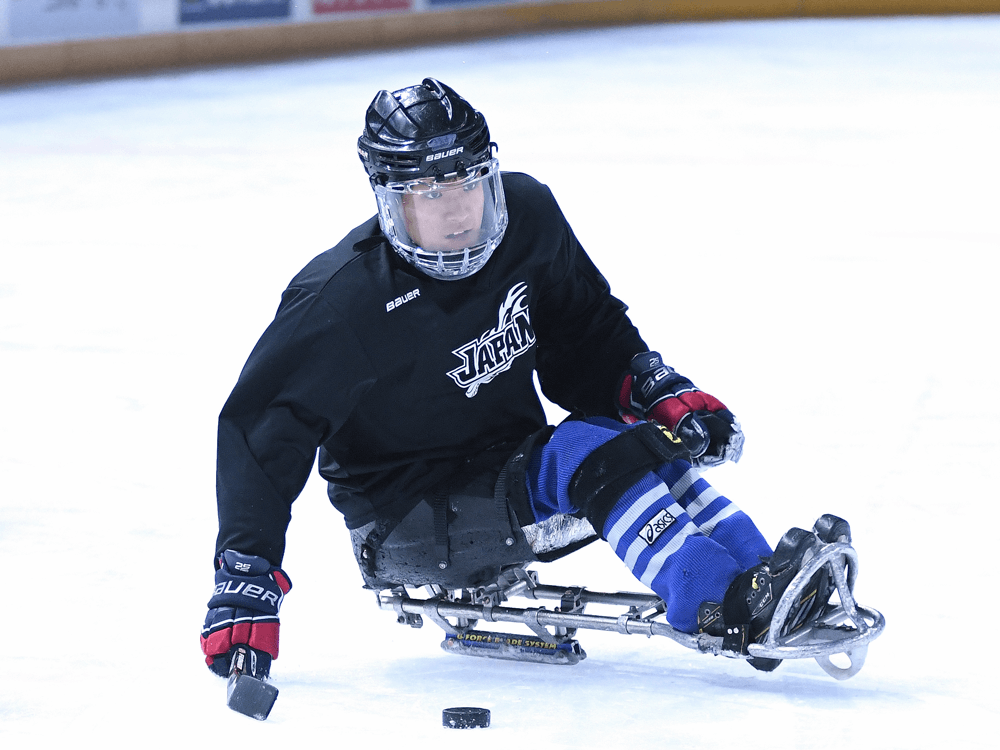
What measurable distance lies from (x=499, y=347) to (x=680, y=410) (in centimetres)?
35

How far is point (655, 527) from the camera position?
2.16 meters

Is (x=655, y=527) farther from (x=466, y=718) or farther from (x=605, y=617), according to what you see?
(x=466, y=718)

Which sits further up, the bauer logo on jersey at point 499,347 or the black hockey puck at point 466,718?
the bauer logo on jersey at point 499,347

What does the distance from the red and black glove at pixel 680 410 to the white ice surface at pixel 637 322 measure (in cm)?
37

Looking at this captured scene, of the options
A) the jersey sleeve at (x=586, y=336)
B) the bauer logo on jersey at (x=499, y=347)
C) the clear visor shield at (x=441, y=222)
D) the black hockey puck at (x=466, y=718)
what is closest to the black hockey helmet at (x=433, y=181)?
the clear visor shield at (x=441, y=222)

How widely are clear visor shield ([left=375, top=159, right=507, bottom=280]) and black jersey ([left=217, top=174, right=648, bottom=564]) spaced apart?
0.07 metres

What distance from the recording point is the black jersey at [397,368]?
2.21 metres

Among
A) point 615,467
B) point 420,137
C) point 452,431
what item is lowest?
point 452,431

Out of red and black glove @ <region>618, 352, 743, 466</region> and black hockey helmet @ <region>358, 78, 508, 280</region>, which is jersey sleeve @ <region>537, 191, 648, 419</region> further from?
black hockey helmet @ <region>358, 78, 508, 280</region>

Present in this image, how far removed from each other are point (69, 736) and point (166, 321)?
8.78 feet

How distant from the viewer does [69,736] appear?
2.17 m

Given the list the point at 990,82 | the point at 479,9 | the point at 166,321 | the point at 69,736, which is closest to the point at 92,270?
the point at 166,321

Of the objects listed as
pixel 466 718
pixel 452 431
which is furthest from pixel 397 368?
pixel 466 718

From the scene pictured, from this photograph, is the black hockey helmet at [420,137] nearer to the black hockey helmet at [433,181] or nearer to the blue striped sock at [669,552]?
the black hockey helmet at [433,181]
